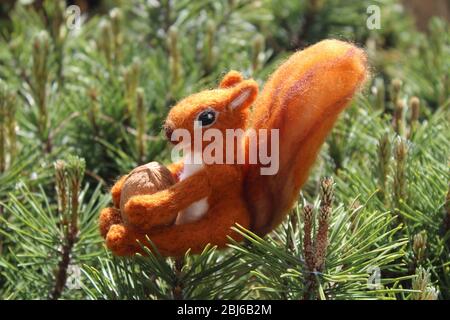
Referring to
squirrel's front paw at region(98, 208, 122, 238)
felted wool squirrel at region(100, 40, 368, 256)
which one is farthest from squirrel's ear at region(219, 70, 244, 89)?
squirrel's front paw at region(98, 208, 122, 238)

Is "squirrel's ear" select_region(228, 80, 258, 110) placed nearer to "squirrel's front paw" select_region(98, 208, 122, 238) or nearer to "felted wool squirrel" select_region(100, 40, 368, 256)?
"felted wool squirrel" select_region(100, 40, 368, 256)

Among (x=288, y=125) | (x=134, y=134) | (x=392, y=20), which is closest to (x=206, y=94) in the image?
(x=288, y=125)

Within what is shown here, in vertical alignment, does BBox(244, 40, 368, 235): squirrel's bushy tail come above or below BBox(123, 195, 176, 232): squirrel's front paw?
above

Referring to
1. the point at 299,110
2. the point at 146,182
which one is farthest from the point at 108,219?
the point at 299,110

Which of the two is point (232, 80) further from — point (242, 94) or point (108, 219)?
point (108, 219)

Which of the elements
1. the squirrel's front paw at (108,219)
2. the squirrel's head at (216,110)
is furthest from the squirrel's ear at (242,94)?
the squirrel's front paw at (108,219)

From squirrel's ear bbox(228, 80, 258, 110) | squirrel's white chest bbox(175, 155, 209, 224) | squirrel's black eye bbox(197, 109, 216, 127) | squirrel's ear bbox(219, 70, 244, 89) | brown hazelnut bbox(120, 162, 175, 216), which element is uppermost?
squirrel's ear bbox(219, 70, 244, 89)

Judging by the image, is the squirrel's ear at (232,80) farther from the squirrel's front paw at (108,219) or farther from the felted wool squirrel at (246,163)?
the squirrel's front paw at (108,219)

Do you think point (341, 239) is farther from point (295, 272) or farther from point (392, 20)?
point (392, 20)
